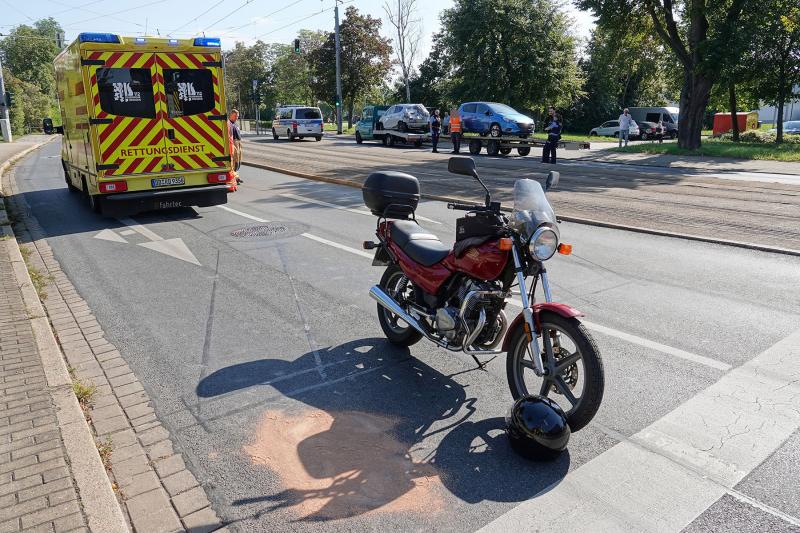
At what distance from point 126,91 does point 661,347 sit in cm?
965

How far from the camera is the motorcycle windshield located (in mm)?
3777

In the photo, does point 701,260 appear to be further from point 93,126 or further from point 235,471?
point 93,126

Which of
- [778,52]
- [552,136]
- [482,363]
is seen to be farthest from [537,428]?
[778,52]

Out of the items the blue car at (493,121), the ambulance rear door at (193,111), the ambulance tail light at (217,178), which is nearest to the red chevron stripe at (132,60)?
the ambulance rear door at (193,111)

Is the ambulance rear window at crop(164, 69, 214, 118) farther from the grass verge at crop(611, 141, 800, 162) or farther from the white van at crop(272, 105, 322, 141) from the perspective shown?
the white van at crop(272, 105, 322, 141)

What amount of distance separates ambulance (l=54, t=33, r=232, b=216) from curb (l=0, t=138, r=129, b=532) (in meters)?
5.58

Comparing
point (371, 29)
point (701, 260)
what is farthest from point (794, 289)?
point (371, 29)

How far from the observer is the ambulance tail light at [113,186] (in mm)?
10898

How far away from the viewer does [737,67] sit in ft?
79.5

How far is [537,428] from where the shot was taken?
11.8 feet

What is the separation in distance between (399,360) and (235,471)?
1.84 meters

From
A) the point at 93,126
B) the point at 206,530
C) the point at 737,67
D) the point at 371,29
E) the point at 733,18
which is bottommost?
the point at 206,530

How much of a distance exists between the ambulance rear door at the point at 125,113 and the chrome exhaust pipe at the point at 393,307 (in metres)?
7.52

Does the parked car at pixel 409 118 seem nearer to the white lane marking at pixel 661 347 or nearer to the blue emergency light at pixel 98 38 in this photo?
the blue emergency light at pixel 98 38
